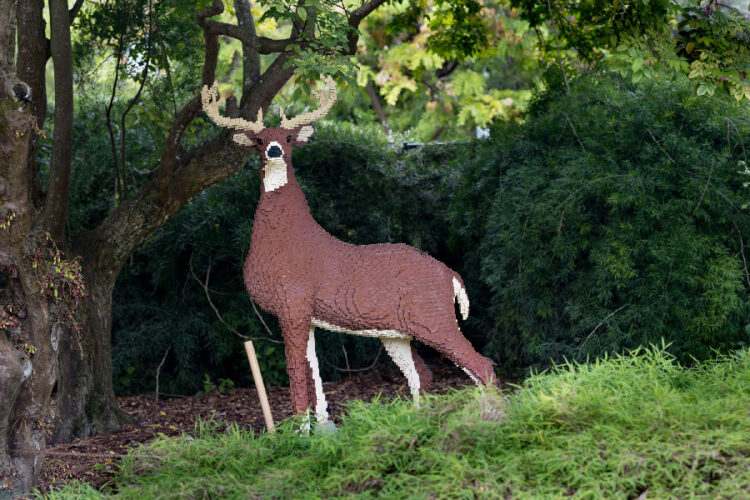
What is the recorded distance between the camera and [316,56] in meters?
4.23

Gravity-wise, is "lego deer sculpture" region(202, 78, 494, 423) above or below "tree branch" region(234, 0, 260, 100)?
below

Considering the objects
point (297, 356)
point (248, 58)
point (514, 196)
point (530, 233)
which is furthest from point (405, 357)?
point (248, 58)

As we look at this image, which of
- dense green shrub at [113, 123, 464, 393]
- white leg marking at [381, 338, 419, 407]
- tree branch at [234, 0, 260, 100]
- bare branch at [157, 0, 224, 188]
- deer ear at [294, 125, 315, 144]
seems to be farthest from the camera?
dense green shrub at [113, 123, 464, 393]

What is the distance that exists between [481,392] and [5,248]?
2284 mm

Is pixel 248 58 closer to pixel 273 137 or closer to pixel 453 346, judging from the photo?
pixel 273 137

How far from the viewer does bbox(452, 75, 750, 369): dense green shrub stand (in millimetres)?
4891

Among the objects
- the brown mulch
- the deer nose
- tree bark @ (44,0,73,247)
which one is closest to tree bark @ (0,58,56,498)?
the brown mulch

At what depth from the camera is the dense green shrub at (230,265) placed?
660 centimetres

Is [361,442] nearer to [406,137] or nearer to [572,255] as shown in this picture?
[572,255]

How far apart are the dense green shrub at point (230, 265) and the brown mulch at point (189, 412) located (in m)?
0.26

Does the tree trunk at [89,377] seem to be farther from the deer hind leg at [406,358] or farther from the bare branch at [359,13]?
the bare branch at [359,13]

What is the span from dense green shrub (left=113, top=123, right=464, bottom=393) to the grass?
260 centimetres

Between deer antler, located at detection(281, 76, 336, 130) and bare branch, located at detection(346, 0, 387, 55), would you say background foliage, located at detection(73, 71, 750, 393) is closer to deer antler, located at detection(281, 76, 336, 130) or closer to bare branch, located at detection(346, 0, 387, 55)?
bare branch, located at detection(346, 0, 387, 55)

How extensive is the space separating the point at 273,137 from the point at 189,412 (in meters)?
2.53
